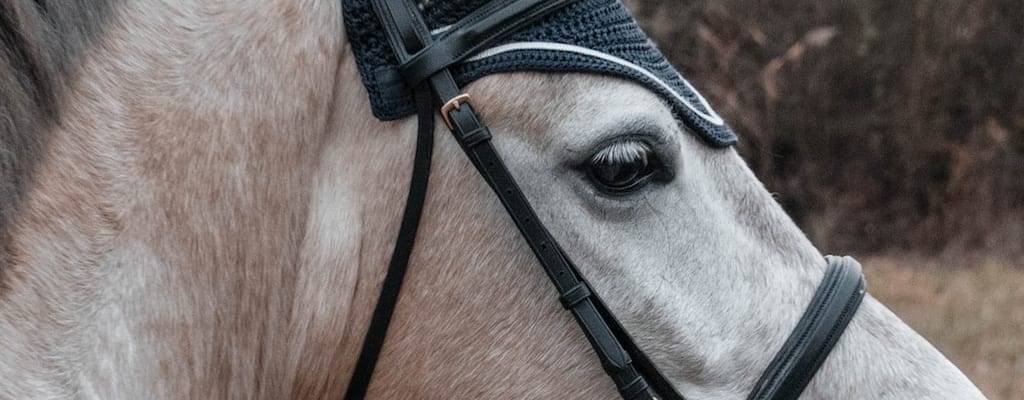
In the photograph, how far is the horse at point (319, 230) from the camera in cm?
182

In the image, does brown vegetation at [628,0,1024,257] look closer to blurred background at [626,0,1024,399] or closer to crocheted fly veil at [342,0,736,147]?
blurred background at [626,0,1024,399]

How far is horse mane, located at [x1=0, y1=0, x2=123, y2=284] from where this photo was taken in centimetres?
173

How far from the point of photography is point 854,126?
10.6 meters

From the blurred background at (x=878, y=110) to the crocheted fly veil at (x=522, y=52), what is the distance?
8.04 m

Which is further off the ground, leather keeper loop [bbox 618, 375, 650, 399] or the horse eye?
the horse eye

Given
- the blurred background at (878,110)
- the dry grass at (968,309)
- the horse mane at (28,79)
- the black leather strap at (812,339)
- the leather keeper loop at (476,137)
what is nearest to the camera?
the horse mane at (28,79)

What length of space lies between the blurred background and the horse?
8.10m

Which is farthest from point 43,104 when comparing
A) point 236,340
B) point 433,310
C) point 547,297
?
point 547,297

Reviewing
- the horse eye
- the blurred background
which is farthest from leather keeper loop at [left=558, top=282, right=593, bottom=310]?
the blurred background

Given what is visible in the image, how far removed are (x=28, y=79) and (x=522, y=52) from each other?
2.36 ft

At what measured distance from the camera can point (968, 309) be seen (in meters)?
8.12

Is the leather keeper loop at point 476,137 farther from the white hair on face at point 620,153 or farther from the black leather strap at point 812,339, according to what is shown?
the black leather strap at point 812,339

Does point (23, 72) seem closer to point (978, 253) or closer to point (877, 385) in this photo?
point (877, 385)

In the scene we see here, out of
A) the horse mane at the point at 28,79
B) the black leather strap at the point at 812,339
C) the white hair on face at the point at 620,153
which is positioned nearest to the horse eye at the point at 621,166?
the white hair on face at the point at 620,153
